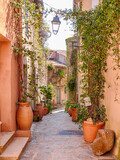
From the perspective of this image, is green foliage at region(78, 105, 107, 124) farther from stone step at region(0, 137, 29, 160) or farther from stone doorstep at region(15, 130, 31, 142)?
stone step at region(0, 137, 29, 160)

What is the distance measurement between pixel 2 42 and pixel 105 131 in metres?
3.17

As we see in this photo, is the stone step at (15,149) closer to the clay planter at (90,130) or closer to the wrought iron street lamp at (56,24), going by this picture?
the clay planter at (90,130)

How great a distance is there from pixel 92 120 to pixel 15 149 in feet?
6.89

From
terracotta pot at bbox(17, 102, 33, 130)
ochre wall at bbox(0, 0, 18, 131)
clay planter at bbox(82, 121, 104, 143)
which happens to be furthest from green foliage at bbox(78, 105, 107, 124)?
ochre wall at bbox(0, 0, 18, 131)

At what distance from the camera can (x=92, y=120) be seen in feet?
16.4

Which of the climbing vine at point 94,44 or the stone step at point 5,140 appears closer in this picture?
the stone step at point 5,140

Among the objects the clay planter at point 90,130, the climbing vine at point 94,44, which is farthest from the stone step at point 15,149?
the climbing vine at point 94,44

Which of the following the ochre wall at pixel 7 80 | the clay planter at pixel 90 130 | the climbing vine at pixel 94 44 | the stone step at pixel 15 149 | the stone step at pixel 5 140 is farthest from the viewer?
the clay planter at pixel 90 130

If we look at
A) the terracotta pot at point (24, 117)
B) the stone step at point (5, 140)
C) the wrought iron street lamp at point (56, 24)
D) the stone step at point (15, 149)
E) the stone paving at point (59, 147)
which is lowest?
the stone paving at point (59, 147)

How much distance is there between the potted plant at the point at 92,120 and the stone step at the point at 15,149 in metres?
1.58

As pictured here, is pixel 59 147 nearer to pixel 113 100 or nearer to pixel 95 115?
pixel 95 115

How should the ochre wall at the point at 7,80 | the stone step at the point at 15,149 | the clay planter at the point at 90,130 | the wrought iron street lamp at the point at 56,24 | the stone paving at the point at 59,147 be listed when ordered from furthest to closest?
1. the wrought iron street lamp at the point at 56,24
2. the clay planter at the point at 90,130
3. the ochre wall at the point at 7,80
4. the stone paving at the point at 59,147
5. the stone step at the point at 15,149

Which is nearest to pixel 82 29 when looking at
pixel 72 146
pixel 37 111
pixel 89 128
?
pixel 89 128

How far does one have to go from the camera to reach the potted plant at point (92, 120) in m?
4.90
